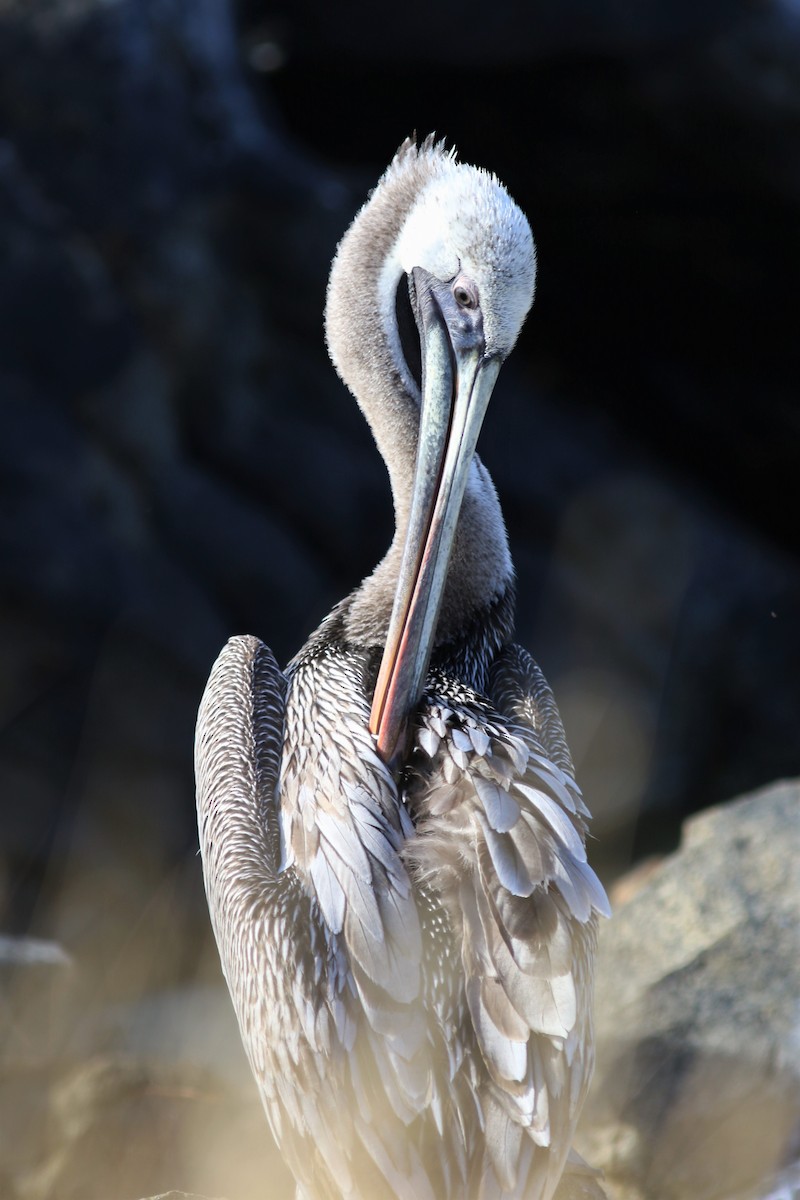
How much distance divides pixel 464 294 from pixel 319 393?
10.8 ft

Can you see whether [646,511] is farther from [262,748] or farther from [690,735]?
[262,748]

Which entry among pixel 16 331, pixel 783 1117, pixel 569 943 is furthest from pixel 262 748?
pixel 16 331

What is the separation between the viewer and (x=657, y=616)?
6.28m

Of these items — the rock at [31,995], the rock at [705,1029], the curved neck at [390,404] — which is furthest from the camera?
the rock at [31,995]

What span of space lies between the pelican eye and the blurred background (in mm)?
3192

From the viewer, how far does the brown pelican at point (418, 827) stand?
7.23 feet

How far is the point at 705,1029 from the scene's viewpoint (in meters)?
3.23

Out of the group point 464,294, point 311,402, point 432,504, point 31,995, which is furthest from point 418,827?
point 311,402

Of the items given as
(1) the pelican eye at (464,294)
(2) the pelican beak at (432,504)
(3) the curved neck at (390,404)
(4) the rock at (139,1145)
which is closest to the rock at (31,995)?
(4) the rock at (139,1145)

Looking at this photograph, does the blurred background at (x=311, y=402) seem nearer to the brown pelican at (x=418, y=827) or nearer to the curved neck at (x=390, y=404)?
the brown pelican at (x=418, y=827)

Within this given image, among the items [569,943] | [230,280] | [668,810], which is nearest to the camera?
[569,943]

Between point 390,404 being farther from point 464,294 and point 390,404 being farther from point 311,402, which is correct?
point 311,402

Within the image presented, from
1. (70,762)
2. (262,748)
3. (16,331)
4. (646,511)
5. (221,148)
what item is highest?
(221,148)

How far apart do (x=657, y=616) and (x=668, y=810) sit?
0.99 meters
